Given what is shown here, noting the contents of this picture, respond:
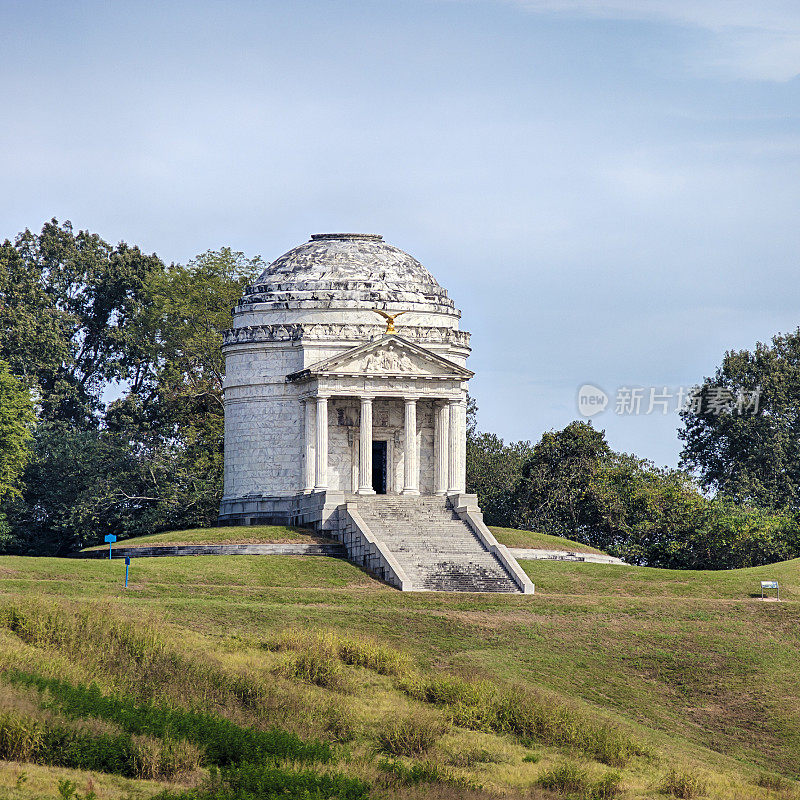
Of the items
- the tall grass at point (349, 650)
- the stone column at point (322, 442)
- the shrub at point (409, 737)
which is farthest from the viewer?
the stone column at point (322, 442)

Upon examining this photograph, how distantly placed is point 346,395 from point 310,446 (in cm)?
279

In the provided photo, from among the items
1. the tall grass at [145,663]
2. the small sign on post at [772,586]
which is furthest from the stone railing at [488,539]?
the tall grass at [145,663]

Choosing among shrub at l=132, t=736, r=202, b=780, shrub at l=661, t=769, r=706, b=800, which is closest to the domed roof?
shrub at l=661, t=769, r=706, b=800

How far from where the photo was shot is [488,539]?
61.3 metres

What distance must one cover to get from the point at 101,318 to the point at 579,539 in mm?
32054

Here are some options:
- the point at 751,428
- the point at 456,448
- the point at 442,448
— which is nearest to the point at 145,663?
the point at 442,448

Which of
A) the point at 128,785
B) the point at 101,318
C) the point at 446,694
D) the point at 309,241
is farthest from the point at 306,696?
the point at 101,318

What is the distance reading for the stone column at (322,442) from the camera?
67.8 metres

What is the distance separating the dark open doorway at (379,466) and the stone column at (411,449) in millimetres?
2505

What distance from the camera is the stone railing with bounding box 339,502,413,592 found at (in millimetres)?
56594

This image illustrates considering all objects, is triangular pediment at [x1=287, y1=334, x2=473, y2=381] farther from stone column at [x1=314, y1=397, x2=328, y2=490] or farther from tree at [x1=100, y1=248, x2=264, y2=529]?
tree at [x1=100, y1=248, x2=264, y2=529]

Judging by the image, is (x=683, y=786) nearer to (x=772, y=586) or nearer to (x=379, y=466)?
(x=772, y=586)

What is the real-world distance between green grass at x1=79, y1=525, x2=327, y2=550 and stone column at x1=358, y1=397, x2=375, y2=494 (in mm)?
3710

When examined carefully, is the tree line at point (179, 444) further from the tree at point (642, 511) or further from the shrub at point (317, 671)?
the shrub at point (317, 671)
